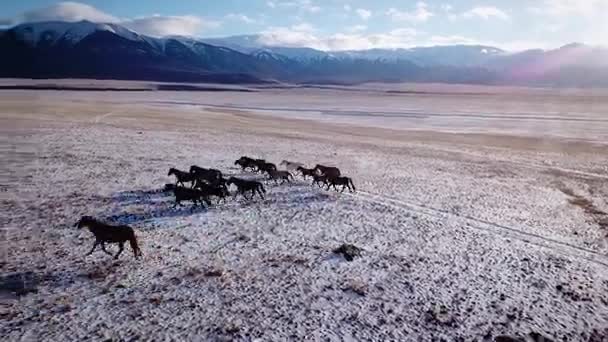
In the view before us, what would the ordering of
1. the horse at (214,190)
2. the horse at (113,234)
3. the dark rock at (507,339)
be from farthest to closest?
1. the horse at (214,190)
2. the horse at (113,234)
3. the dark rock at (507,339)

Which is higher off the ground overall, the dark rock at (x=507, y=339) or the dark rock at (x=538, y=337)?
the dark rock at (x=538, y=337)

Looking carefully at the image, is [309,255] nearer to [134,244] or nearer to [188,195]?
[134,244]

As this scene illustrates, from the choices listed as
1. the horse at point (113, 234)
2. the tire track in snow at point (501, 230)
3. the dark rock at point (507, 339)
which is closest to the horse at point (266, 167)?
the tire track in snow at point (501, 230)

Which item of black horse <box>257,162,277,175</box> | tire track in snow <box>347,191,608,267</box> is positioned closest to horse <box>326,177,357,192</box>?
tire track in snow <box>347,191,608,267</box>

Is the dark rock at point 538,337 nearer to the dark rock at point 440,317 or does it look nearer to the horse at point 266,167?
the dark rock at point 440,317

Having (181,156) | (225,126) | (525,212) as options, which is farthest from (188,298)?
(225,126)

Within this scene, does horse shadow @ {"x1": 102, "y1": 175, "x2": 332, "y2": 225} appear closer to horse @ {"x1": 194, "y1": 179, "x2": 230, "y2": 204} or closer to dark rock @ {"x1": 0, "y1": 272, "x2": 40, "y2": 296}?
horse @ {"x1": 194, "y1": 179, "x2": 230, "y2": 204}
